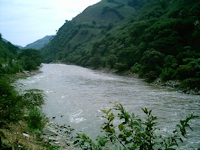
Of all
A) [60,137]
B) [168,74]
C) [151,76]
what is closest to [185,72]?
[168,74]

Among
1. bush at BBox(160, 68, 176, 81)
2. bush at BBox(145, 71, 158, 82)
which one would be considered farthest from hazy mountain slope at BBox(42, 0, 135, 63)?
bush at BBox(160, 68, 176, 81)

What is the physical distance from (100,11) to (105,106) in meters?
149

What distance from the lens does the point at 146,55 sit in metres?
26.3

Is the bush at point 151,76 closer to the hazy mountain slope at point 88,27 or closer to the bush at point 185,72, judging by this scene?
the bush at point 185,72

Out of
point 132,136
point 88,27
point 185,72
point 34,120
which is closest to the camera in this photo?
point 132,136

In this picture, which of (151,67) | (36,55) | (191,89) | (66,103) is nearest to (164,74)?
(151,67)

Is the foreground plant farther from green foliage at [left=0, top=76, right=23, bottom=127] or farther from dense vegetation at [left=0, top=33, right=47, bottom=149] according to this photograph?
green foliage at [left=0, top=76, right=23, bottom=127]

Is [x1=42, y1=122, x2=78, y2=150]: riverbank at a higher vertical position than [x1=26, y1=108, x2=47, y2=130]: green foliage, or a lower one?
lower

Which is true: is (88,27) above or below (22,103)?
above

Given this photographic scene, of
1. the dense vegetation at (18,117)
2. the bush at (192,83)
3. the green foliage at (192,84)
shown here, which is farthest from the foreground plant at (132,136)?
the bush at (192,83)

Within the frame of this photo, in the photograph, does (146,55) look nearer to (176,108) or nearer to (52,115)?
(176,108)

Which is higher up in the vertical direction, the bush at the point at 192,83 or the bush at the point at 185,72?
the bush at the point at 185,72

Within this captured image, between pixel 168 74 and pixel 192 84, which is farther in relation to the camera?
pixel 168 74

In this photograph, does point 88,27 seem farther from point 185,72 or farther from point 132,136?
point 132,136
